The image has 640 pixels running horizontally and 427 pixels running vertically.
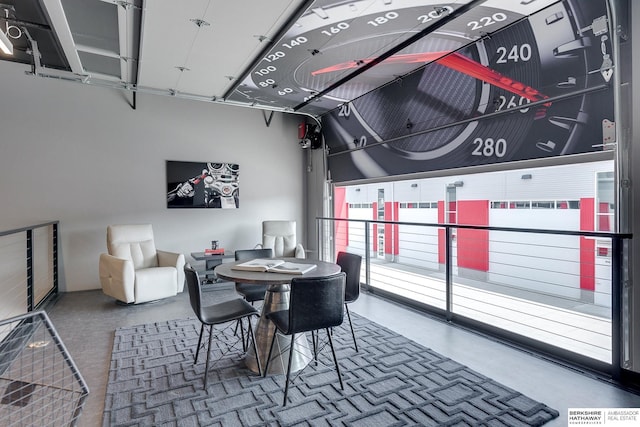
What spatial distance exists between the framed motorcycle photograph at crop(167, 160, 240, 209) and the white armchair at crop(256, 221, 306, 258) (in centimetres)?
101

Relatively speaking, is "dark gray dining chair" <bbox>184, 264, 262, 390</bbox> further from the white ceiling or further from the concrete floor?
the white ceiling

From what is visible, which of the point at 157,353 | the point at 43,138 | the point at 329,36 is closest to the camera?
the point at 157,353

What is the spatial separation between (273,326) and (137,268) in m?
2.93

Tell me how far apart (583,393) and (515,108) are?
222cm

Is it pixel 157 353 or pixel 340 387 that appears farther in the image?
pixel 157 353

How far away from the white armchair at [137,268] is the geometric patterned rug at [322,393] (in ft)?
4.27

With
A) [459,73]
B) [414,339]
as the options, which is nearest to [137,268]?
[414,339]

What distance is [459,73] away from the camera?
3.36 meters

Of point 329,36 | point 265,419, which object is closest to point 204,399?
point 265,419

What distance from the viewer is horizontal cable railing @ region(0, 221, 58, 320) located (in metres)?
4.16

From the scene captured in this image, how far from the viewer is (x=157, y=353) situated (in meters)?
2.74

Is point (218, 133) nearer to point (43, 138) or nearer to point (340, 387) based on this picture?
point (43, 138)

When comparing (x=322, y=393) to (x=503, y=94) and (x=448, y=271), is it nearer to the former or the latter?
(x=448, y=271)

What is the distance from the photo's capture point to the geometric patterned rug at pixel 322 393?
1.85 m
